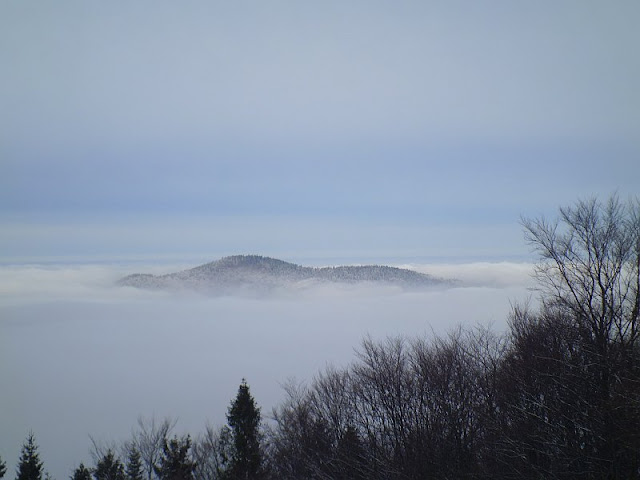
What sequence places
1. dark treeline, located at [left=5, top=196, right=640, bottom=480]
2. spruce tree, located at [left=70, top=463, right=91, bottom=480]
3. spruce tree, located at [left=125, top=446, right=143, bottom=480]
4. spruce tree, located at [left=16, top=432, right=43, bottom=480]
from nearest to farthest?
1. dark treeline, located at [left=5, top=196, right=640, bottom=480]
2. spruce tree, located at [left=16, top=432, right=43, bottom=480]
3. spruce tree, located at [left=70, top=463, right=91, bottom=480]
4. spruce tree, located at [left=125, top=446, right=143, bottom=480]

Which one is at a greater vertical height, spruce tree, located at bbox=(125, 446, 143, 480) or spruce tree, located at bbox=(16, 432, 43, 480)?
spruce tree, located at bbox=(16, 432, 43, 480)

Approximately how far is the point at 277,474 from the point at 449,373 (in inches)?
419

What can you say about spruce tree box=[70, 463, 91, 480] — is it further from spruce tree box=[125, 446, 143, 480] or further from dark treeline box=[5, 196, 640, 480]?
spruce tree box=[125, 446, 143, 480]

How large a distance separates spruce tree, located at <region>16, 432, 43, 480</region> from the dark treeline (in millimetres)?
227

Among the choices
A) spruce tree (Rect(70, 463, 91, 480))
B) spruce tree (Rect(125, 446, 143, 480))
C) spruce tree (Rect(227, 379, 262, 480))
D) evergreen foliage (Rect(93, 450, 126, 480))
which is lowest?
spruce tree (Rect(125, 446, 143, 480))

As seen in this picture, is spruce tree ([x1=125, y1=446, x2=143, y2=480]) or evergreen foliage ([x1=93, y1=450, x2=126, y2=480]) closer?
evergreen foliage ([x1=93, y1=450, x2=126, y2=480])

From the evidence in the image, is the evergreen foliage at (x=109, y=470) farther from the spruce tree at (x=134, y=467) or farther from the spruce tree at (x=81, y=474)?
the spruce tree at (x=134, y=467)

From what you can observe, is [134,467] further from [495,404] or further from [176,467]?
[495,404]

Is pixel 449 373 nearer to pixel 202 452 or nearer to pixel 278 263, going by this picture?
pixel 202 452

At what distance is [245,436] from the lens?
2295 cm

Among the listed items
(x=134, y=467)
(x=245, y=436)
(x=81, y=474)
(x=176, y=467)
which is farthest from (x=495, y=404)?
(x=134, y=467)

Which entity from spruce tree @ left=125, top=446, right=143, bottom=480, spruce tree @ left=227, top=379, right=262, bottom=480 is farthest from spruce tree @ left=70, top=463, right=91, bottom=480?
spruce tree @ left=227, top=379, right=262, bottom=480

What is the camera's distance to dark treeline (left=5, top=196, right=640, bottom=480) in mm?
11477

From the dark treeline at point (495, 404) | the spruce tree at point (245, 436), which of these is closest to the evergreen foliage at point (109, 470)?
the dark treeline at point (495, 404)
